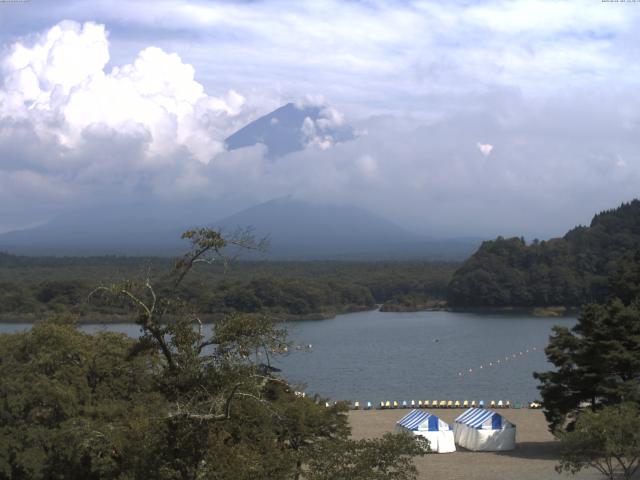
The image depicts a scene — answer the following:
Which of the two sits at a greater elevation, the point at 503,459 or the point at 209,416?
the point at 209,416

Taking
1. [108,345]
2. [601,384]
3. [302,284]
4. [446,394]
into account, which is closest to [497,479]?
[601,384]

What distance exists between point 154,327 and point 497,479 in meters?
9.54

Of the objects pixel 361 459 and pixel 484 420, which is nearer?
pixel 361 459

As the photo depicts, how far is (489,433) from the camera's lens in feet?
60.3

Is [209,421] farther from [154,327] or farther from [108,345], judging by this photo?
[108,345]

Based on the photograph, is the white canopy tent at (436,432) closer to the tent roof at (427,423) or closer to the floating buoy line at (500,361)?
the tent roof at (427,423)

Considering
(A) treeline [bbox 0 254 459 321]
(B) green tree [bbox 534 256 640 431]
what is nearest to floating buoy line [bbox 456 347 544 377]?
(A) treeline [bbox 0 254 459 321]

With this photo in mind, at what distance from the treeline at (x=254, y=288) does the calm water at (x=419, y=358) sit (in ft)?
9.64

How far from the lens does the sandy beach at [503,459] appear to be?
50.9 ft

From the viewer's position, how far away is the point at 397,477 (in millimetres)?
7934

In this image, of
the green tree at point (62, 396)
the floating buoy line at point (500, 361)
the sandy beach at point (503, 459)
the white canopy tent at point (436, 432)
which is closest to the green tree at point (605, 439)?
the sandy beach at point (503, 459)

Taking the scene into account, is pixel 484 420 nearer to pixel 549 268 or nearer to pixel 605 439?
pixel 605 439

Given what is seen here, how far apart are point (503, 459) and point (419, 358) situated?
2138 centimetres

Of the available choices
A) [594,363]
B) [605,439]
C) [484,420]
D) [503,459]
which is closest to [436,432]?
[484,420]
